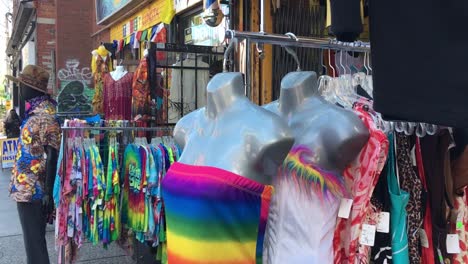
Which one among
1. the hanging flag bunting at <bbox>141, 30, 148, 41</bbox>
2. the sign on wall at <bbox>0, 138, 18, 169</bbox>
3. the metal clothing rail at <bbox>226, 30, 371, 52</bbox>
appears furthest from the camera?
the sign on wall at <bbox>0, 138, 18, 169</bbox>

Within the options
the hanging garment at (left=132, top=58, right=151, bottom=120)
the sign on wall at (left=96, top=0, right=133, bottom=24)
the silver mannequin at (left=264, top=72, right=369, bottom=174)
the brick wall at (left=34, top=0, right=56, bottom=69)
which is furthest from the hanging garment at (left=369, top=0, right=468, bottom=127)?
the brick wall at (left=34, top=0, right=56, bottom=69)

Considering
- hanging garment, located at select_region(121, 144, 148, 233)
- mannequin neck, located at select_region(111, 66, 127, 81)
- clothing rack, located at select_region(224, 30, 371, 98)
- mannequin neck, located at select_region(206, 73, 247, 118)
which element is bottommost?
hanging garment, located at select_region(121, 144, 148, 233)

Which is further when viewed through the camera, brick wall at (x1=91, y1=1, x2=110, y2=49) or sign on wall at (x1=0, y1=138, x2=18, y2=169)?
brick wall at (x1=91, y1=1, x2=110, y2=49)

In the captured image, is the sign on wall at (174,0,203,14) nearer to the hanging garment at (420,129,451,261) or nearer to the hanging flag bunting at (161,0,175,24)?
the hanging flag bunting at (161,0,175,24)

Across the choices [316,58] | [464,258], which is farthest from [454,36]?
[316,58]

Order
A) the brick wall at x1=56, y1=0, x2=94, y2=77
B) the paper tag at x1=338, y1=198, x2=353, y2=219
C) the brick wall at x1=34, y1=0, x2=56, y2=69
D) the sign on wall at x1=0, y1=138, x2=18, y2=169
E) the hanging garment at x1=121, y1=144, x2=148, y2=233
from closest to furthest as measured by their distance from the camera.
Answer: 1. the paper tag at x1=338, y1=198, x2=353, y2=219
2. the hanging garment at x1=121, y1=144, x2=148, y2=233
3. the sign on wall at x1=0, y1=138, x2=18, y2=169
4. the brick wall at x1=56, y1=0, x2=94, y2=77
5. the brick wall at x1=34, y1=0, x2=56, y2=69

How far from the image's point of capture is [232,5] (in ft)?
13.5

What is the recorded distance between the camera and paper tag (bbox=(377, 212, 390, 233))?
5.28 ft

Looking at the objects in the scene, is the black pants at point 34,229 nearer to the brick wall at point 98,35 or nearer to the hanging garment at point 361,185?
the hanging garment at point 361,185

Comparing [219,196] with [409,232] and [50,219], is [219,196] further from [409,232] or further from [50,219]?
[50,219]

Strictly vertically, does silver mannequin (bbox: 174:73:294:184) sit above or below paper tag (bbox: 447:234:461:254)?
above

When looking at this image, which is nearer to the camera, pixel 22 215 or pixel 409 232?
pixel 409 232

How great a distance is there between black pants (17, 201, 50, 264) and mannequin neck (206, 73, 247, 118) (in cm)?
250

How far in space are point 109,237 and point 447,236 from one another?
2.49 meters
